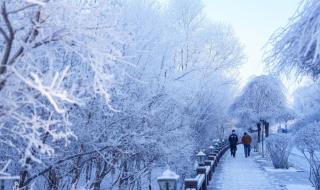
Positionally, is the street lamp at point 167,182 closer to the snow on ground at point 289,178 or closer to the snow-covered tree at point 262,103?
the snow on ground at point 289,178

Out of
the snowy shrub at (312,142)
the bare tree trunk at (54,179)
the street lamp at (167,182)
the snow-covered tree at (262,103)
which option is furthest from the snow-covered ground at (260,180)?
the snow-covered tree at (262,103)

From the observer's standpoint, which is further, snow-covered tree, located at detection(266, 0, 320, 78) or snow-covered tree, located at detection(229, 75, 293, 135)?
snow-covered tree, located at detection(229, 75, 293, 135)

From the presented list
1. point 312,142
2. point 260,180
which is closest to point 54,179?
point 312,142

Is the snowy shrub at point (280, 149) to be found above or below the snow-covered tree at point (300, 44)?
below

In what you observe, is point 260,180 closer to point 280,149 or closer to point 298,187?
point 298,187

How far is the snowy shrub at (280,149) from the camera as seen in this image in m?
16.2

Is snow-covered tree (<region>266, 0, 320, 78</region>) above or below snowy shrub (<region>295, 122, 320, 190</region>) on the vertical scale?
above

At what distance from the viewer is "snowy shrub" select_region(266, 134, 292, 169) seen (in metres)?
16.2

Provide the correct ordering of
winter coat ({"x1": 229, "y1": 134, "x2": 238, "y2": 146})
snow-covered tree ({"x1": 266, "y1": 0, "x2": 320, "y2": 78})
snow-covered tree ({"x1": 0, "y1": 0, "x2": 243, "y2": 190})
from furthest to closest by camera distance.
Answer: winter coat ({"x1": 229, "y1": 134, "x2": 238, "y2": 146}) < snow-covered tree ({"x1": 266, "y1": 0, "x2": 320, "y2": 78}) < snow-covered tree ({"x1": 0, "y1": 0, "x2": 243, "y2": 190})

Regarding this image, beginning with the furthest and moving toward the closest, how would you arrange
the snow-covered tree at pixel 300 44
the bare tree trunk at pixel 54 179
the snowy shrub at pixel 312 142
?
1. the snowy shrub at pixel 312 142
2. the bare tree trunk at pixel 54 179
3. the snow-covered tree at pixel 300 44

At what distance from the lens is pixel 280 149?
16.4 metres

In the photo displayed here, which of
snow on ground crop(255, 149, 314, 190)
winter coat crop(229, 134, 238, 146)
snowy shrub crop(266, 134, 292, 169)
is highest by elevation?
winter coat crop(229, 134, 238, 146)

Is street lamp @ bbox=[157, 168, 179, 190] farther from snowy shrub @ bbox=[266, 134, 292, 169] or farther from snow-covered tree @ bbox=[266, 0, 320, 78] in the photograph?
snowy shrub @ bbox=[266, 134, 292, 169]

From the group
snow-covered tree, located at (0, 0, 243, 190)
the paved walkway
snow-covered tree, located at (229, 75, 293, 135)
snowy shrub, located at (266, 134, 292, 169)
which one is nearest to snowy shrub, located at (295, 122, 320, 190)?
the paved walkway
